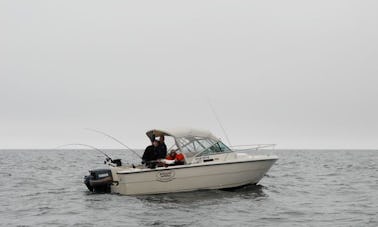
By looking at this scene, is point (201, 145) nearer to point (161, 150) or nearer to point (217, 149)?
point (217, 149)

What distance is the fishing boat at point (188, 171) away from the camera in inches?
725

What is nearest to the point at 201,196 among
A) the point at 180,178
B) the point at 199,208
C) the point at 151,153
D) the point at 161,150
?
the point at 180,178

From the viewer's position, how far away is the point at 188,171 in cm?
1873

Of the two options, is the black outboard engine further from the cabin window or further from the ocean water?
the cabin window

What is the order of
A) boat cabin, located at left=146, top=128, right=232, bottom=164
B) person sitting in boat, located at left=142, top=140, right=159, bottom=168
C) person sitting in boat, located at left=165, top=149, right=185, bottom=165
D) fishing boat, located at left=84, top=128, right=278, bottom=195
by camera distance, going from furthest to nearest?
1. boat cabin, located at left=146, top=128, right=232, bottom=164
2. person sitting in boat, located at left=142, top=140, right=159, bottom=168
3. person sitting in boat, located at left=165, top=149, right=185, bottom=165
4. fishing boat, located at left=84, top=128, right=278, bottom=195

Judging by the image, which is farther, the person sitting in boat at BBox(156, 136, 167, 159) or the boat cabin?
the boat cabin

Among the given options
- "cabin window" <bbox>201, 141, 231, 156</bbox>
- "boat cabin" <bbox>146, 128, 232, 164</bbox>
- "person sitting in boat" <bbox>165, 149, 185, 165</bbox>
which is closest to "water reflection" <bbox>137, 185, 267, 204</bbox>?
"person sitting in boat" <bbox>165, 149, 185, 165</bbox>

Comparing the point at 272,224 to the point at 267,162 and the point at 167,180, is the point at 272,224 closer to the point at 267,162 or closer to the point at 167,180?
the point at 167,180

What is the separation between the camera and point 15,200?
63.7 feet

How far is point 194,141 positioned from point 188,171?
1.99 m

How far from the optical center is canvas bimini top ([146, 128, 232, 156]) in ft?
65.7

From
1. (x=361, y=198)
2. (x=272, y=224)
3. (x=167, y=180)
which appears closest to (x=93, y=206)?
(x=167, y=180)

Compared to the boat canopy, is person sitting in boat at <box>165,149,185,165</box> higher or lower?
lower

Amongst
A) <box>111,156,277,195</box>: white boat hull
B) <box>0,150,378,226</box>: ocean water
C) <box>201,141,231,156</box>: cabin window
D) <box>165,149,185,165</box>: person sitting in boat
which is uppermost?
<box>201,141,231,156</box>: cabin window
